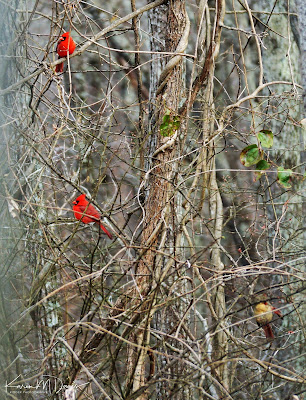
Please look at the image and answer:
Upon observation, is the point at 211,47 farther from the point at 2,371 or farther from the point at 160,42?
the point at 2,371

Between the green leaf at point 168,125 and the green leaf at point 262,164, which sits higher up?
the green leaf at point 168,125

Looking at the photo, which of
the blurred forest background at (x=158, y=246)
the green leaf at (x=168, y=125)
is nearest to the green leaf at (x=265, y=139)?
the blurred forest background at (x=158, y=246)

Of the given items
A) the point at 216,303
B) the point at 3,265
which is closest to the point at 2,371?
the point at 3,265

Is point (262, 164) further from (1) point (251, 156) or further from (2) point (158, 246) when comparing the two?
(2) point (158, 246)

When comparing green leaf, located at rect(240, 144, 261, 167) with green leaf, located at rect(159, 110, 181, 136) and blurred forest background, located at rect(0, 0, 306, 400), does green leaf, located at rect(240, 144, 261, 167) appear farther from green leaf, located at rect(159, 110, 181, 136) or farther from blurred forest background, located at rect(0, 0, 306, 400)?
green leaf, located at rect(159, 110, 181, 136)

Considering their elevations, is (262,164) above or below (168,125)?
below

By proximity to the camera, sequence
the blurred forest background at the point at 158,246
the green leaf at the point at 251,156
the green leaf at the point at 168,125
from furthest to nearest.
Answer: the green leaf at the point at 168,125 → the green leaf at the point at 251,156 → the blurred forest background at the point at 158,246

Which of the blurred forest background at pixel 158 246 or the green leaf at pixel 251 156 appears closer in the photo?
the blurred forest background at pixel 158 246

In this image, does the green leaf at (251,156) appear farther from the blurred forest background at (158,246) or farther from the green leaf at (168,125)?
the green leaf at (168,125)

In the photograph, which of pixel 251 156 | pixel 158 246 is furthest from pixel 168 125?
pixel 158 246

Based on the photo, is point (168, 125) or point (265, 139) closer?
point (265, 139)

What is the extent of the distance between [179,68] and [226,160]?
6.08m

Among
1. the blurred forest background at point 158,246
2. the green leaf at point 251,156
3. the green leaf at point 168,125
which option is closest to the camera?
the blurred forest background at point 158,246

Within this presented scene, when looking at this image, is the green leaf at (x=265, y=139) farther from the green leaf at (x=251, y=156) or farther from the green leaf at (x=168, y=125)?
the green leaf at (x=168, y=125)
